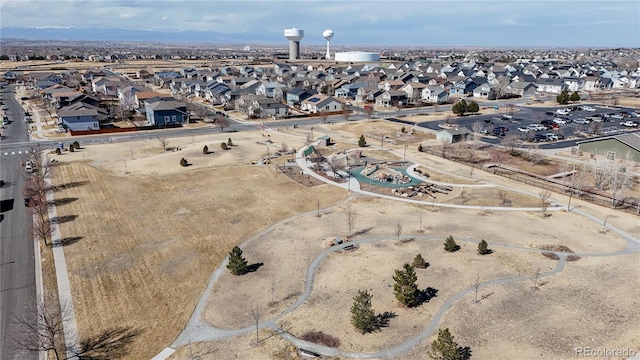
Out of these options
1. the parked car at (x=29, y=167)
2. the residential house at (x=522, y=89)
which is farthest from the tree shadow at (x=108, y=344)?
the residential house at (x=522, y=89)

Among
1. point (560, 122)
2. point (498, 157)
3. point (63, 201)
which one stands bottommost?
point (63, 201)

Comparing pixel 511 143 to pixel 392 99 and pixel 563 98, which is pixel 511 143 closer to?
pixel 392 99

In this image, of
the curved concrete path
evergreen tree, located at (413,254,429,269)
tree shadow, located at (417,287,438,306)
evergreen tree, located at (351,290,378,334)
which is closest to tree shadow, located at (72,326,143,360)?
the curved concrete path

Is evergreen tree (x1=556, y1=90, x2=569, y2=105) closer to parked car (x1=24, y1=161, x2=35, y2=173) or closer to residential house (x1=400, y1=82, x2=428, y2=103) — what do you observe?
residential house (x1=400, y1=82, x2=428, y2=103)

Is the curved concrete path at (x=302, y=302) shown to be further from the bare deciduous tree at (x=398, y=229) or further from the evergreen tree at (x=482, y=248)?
the evergreen tree at (x=482, y=248)

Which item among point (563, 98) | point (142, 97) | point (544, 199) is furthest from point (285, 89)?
point (544, 199)
